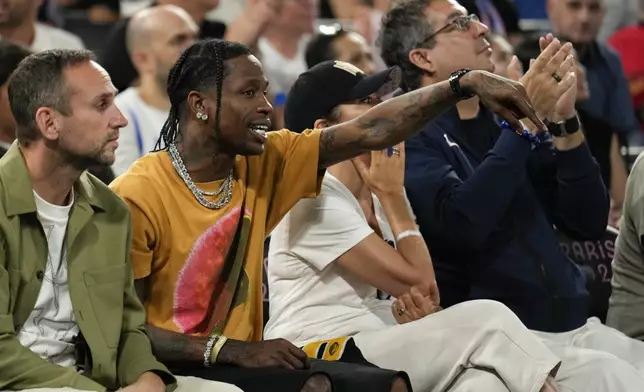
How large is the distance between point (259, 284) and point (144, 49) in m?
2.75

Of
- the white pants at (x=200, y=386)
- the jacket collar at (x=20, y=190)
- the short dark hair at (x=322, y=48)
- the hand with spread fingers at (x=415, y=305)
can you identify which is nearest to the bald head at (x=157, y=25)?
the short dark hair at (x=322, y=48)

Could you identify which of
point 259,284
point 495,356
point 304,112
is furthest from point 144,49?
point 495,356

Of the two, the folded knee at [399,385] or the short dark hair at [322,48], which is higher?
the short dark hair at [322,48]

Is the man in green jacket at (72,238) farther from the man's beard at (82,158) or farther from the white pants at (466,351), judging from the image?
the white pants at (466,351)

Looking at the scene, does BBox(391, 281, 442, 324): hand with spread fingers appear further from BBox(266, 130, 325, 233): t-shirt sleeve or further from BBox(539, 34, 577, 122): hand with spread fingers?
BBox(539, 34, 577, 122): hand with spread fingers

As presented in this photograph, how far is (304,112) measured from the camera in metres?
3.97

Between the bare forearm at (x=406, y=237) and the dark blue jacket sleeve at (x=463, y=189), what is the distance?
261mm

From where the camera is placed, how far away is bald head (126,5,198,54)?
20.0ft

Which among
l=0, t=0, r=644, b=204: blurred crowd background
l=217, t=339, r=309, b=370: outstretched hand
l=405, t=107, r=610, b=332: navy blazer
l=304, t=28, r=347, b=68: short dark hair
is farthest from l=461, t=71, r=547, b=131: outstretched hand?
l=304, t=28, r=347, b=68: short dark hair

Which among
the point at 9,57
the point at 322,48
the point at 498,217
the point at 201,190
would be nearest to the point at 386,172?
the point at 498,217

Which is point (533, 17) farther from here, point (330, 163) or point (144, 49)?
point (330, 163)

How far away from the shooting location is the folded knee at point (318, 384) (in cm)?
327

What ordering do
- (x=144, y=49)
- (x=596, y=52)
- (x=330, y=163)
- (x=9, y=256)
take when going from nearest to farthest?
(x=9, y=256)
(x=330, y=163)
(x=144, y=49)
(x=596, y=52)

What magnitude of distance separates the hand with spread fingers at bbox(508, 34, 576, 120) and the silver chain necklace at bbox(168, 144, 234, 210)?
1003mm
